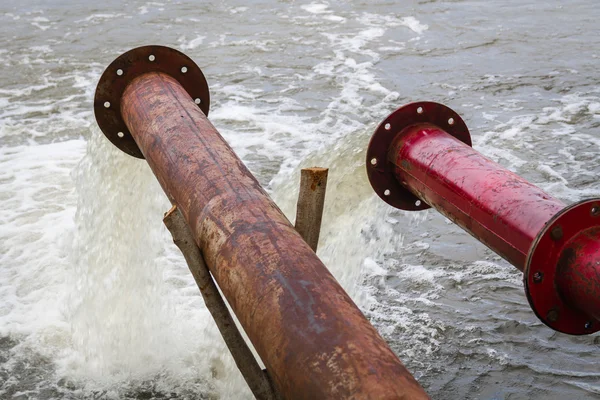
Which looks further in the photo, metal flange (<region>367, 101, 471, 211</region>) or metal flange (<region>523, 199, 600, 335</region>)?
metal flange (<region>367, 101, 471, 211</region>)

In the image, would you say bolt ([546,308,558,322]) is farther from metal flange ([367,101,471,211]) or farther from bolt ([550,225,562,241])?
metal flange ([367,101,471,211])

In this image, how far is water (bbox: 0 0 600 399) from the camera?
174 inches

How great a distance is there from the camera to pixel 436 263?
5.32 m

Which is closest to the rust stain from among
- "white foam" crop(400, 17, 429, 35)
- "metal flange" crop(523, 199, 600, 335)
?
"metal flange" crop(523, 199, 600, 335)

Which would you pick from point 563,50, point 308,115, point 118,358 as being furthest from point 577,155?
point 118,358

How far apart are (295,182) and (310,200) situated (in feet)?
7.95

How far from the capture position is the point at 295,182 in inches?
203

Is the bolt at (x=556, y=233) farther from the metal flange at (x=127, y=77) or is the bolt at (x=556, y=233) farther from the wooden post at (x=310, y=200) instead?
the metal flange at (x=127, y=77)

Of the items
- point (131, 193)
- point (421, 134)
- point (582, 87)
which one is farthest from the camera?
point (582, 87)

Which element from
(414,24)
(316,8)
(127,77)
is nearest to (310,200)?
(127,77)

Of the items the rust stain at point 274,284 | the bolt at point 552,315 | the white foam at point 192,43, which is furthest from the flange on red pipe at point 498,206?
the white foam at point 192,43

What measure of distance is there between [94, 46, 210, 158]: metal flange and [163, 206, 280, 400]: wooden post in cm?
146

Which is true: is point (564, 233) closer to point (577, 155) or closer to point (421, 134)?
point (421, 134)

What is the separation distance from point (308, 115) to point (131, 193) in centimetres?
357
